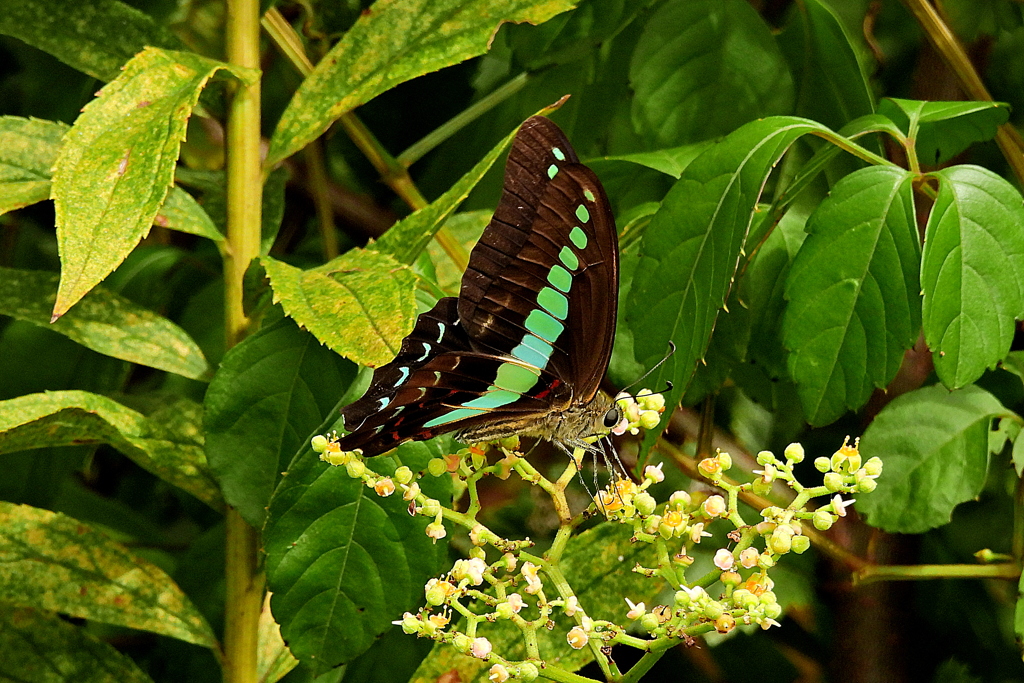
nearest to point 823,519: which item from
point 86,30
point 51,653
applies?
point 51,653

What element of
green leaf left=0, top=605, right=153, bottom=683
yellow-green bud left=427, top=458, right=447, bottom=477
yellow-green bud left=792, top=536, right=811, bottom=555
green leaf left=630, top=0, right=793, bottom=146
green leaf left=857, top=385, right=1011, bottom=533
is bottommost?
green leaf left=0, top=605, right=153, bottom=683

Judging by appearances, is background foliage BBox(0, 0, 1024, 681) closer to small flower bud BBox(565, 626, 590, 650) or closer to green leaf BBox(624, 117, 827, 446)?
green leaf BBox(624, 117, 827, 446)

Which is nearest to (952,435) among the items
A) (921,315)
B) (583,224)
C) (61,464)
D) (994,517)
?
(921,315)

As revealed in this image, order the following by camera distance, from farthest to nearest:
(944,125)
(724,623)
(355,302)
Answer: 1. (944,125)
2. (355,302)
3. (724,623)

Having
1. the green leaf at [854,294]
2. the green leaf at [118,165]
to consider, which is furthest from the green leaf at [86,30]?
the green leaf at [854,294]

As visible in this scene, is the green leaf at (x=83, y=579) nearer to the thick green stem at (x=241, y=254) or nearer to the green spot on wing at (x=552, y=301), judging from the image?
the thick green stem at (x=241, y=254)

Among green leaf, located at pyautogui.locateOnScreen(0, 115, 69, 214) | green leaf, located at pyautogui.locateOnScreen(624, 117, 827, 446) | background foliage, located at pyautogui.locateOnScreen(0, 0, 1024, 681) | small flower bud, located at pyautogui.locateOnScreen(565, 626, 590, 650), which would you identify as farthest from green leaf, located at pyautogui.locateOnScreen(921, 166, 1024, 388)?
green leaf, located at pyautogui.locateOnScreen(0, 115, 69, 214)

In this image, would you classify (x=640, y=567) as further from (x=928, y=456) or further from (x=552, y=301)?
(x=928, y=456)
